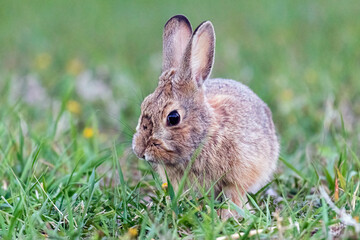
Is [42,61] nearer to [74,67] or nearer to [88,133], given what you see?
[74,67]

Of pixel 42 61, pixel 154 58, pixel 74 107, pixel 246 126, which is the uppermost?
pixel 246 126

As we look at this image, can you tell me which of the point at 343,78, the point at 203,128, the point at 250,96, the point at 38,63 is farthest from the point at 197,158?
the point at 38,63

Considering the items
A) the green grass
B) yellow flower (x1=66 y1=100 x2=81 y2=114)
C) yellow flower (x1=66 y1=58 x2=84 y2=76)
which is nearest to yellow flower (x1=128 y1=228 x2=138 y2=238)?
the green grass

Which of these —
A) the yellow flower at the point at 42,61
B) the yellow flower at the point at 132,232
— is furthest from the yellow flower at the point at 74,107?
the yellow flower at the point at 132,232

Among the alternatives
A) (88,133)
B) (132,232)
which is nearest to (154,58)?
(88,133)

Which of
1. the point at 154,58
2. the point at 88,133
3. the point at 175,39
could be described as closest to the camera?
the point at 175,39

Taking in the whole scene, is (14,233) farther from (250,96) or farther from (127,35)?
(127,35)
